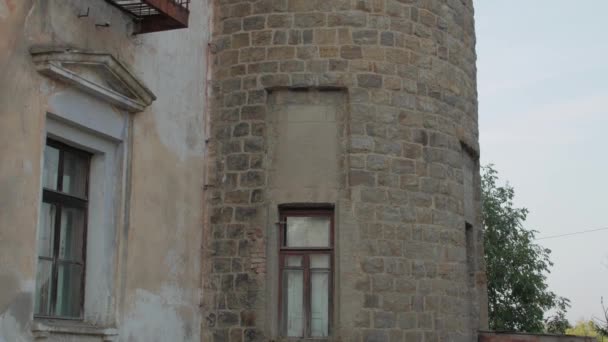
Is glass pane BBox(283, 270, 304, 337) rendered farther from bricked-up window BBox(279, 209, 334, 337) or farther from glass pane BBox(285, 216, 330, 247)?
glass pane BBox(285, 216, 330, 247)

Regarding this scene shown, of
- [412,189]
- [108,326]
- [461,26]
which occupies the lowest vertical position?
[108,326]

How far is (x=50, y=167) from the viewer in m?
9.44

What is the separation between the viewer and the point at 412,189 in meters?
12.0

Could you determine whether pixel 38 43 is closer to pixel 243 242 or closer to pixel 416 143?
pixel 243 242

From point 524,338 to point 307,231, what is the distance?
3.35 meters

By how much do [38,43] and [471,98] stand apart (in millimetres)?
6852

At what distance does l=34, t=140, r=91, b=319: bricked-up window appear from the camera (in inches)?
365

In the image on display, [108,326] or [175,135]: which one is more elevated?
[175,135]

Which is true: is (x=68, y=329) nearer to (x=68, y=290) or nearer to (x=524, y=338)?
(x=68, y=290)

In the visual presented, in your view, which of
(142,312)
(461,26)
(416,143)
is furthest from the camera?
(461,26)

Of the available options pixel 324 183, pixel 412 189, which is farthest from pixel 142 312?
pixel 412 189

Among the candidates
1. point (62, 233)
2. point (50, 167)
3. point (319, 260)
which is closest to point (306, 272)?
point (319, 260)

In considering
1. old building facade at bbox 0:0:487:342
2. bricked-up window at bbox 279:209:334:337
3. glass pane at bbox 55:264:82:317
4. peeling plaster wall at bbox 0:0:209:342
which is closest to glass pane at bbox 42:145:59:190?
old building facade at bbox 0:0:487:342

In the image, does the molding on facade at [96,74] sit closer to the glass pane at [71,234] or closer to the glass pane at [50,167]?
the glass pane at [50,167]
